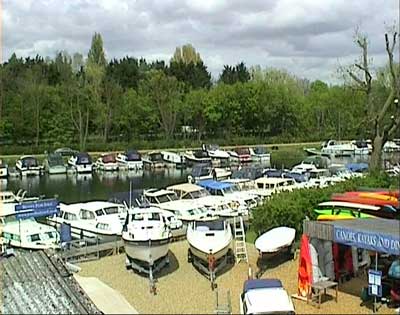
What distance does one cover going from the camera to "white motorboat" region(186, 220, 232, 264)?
14.5 m

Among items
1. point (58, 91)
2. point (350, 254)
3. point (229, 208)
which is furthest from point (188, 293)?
point (58, 91)

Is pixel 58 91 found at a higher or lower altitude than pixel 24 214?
higher

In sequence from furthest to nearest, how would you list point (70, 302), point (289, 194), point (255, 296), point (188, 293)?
point (289, 194)
point (188, 293)
point (255, 296)
point (70, 302)

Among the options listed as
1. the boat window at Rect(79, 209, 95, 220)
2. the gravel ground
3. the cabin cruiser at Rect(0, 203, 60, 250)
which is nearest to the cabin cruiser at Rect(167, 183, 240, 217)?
the boat window at Rect(79, 209, 95, 220)

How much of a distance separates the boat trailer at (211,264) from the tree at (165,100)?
43527 millimetres

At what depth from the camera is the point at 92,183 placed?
39938 millimetres

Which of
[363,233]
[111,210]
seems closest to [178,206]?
[111,210]

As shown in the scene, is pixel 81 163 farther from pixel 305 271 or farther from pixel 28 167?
pixel 305 271

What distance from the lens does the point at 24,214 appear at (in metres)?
18.4

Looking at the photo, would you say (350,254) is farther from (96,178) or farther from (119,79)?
(119,79)

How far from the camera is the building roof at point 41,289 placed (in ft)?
27.2

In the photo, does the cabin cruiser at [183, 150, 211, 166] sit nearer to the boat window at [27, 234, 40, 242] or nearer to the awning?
the boat window at [27, 234, 40, 242]

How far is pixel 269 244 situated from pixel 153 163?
33029mm

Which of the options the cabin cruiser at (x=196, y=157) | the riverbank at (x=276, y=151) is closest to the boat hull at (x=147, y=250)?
the cabin cruiser at (x=196, y=157)
